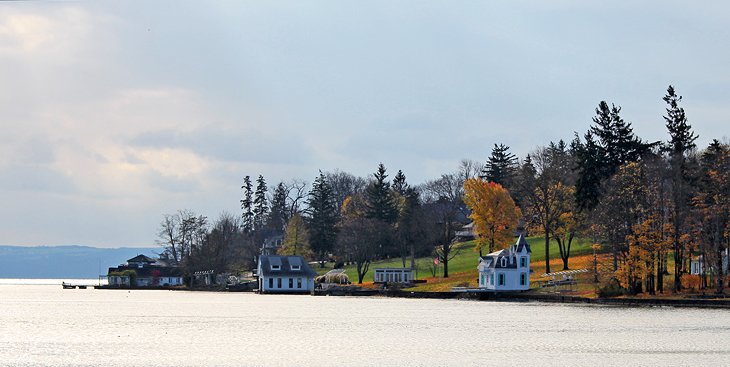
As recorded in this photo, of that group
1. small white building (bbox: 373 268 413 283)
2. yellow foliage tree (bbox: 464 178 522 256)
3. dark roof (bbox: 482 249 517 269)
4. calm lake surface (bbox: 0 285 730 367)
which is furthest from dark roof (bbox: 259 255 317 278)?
calm lake surface (bbox: 0 285 730 367)

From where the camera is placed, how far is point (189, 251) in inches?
7520

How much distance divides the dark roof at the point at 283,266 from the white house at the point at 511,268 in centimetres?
3809

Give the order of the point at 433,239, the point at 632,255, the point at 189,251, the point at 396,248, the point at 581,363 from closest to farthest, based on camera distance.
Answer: the point at 581,363 < the point at 632,255 < the point at 433,239 < the point at 396,248 < the point at 189,251

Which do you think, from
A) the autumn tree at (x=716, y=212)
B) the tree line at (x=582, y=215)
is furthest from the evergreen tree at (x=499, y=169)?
the autumn tree at (x=716, y=212)

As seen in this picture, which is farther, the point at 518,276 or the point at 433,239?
the point at 433,239

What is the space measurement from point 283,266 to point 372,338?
9236 cm

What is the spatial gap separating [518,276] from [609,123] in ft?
84.1

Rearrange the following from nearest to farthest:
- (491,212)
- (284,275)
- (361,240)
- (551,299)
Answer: (551,299), (491,212), (284,275), (361,240)

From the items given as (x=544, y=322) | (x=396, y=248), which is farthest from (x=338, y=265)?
(x=544, y=322)

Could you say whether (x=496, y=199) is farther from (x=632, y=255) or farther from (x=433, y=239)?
(x=632, y=255)

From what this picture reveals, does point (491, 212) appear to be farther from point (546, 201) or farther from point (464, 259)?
Answer: point (464, 259)

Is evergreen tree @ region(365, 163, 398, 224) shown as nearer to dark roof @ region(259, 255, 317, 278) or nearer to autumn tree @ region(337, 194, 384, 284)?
autumn tree @ region(337, 194, 384, 284)

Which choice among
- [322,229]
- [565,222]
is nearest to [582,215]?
[565,222]

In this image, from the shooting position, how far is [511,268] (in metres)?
124
